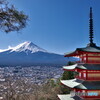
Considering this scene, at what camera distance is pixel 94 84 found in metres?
10.2

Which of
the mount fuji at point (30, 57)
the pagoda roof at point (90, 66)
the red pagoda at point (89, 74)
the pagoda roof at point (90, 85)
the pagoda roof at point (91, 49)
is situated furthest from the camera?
the mount fuji at point (30, 57)

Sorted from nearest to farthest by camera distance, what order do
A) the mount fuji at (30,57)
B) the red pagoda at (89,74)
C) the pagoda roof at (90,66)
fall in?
the red pagoda at (89,74), the pagoda roof at (90,66), the mount fuji at (30,57)

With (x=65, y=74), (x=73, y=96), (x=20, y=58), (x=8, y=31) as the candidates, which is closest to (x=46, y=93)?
(x=65, y=74)

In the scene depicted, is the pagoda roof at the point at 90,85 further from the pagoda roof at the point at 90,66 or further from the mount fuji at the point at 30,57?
the mount fuji at the point at 30,57

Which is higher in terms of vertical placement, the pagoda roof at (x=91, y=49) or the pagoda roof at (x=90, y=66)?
the pagoda roof at (x=91, y=49)

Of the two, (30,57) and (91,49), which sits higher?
(30,57)

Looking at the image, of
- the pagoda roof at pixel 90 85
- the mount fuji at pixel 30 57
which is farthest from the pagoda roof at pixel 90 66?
the mount fuji at pixel 30 57

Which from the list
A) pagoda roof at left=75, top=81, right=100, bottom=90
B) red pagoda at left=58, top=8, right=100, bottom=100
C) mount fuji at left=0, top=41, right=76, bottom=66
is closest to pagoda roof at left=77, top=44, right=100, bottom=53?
red pagoda at left=58, top=8, right=100, bottom=100

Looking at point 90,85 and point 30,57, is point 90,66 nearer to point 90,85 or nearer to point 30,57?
point 90,85

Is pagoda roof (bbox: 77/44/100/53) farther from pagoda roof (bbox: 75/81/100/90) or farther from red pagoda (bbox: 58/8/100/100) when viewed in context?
pagoda roof (bbox: 75/81/100/90)

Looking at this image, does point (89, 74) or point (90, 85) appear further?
point (89, 74)

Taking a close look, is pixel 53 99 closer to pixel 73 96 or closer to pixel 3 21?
pixel 73 96

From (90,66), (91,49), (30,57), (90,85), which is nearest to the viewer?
(90,85)

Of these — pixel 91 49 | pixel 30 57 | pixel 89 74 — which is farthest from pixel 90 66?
pixel 30 57
